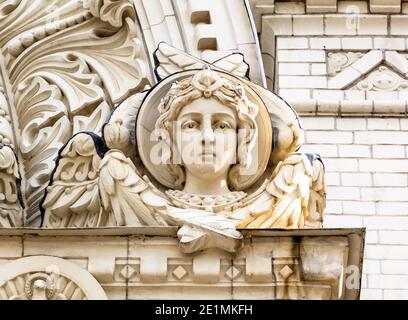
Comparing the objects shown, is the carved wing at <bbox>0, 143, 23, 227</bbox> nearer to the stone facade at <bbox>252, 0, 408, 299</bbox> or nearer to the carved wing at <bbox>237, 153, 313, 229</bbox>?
the carved wing at <bbox>237, 153, 313, 229</bbox>

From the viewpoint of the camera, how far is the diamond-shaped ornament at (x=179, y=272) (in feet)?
41.1

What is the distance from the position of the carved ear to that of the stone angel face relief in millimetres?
229

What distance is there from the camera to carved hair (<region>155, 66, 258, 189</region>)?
13.1m

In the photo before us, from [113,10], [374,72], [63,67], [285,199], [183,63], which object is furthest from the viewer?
[374,72]

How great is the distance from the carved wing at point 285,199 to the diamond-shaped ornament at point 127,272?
680 millimetres

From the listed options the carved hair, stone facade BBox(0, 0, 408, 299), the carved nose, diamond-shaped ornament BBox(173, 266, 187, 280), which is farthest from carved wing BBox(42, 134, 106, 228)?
diamond-shaped ornament BBox(173, 266, 187, 280)

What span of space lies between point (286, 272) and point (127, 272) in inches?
35.0

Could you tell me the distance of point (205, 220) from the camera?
12.6 meters

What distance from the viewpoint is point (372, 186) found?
1457 cm

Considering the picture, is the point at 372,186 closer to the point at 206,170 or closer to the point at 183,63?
the point at 183,63

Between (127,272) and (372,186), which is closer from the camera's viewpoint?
(127,272)

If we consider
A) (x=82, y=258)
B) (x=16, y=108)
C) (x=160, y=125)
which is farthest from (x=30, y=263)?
(x=16, y=108)

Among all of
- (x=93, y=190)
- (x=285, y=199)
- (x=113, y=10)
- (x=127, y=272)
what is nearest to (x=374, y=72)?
(x=113, y=10)

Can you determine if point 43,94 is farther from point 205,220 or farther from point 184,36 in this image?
point 205,220
